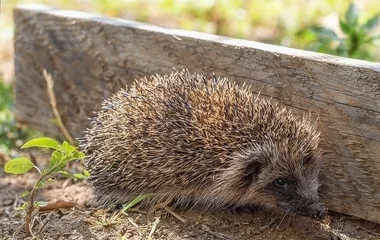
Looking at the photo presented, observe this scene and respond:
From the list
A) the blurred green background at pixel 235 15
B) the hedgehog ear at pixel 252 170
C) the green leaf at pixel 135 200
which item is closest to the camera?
the hedgehog ear at pixel 252 170

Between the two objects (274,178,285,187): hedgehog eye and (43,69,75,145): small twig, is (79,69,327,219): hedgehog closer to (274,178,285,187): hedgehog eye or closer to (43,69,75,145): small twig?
(274,178,285,187): hedgehog eye

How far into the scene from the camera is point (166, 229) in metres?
4.42

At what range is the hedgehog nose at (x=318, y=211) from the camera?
4273 mm

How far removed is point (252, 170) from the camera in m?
4.56

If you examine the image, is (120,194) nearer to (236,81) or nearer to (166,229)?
(166,229)

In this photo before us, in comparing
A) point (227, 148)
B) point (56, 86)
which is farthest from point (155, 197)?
point (56, 86)

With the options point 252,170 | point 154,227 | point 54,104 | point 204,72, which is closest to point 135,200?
point 154,227

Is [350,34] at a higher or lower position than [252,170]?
higher

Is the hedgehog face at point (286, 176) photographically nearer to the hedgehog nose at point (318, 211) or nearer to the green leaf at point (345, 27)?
the hedgehog nose at point (318, 211)

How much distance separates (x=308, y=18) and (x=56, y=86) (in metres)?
4.23

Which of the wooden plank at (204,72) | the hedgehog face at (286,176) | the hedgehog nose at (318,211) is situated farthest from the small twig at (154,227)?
the wooden plank at (204,72)

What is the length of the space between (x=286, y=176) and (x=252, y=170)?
229 mm

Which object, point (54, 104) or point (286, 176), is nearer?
point (286, 176)

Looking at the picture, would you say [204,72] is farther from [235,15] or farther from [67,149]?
[235,15]
